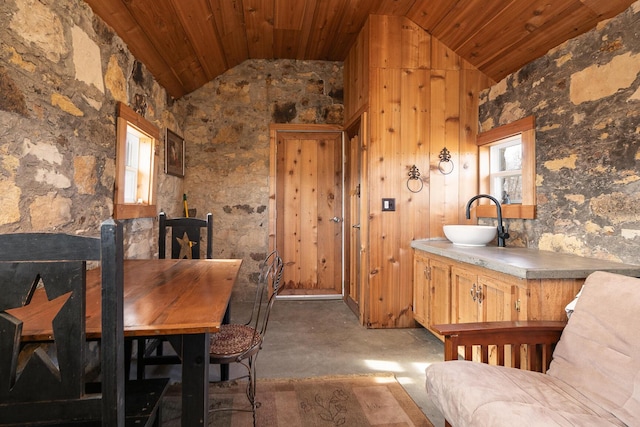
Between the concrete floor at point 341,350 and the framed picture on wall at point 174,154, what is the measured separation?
1.62 metres

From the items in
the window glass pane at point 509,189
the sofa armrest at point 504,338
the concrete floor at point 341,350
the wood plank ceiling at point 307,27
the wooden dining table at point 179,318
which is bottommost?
the concrete floor at point 341,350

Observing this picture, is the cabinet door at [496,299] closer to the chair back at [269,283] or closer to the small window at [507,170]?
the small window at [507,170]

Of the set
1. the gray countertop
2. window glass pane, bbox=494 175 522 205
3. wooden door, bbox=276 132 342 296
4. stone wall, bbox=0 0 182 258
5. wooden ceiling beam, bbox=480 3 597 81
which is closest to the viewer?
stone wall, bbox=0 0 182 258

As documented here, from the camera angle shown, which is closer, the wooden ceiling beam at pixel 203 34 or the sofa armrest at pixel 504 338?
the sofa armrest at pixel 504 338

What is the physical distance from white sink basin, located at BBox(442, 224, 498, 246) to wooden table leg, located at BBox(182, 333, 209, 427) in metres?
2.07

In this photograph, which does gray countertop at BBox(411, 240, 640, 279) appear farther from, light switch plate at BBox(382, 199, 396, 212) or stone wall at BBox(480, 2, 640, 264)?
light switch plate at BBox(382, 199, 396, 212)

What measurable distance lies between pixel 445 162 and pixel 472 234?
87 cm

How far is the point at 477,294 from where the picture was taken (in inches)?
84.9

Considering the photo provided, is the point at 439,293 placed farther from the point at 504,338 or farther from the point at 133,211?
the point at 133,211

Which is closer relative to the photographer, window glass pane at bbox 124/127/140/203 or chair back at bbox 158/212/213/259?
chair back at bbox 158/212/213/259

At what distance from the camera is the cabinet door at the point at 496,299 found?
1.83 metres

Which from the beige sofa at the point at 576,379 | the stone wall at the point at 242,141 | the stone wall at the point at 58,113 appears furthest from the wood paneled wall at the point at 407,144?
the stone wall at the point at 58,113

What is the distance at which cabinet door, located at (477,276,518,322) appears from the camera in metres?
1.83

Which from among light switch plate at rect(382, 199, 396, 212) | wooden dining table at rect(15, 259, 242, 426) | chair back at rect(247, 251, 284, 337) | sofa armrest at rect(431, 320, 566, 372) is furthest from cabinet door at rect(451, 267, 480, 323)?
wooden dining table at rect(15, 259, 242, 426)
